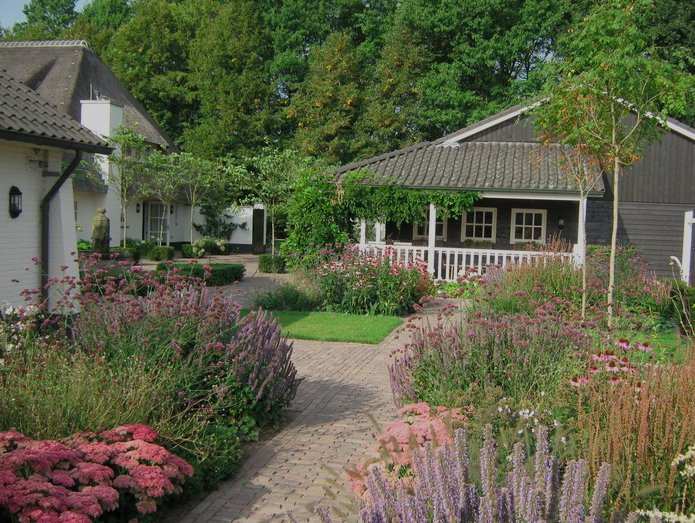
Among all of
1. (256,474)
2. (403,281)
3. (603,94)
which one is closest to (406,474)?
(256,474)

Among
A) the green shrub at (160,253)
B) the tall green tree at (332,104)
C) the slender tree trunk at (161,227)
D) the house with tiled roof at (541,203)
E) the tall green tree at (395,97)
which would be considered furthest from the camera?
the tall green tree at (332,104)

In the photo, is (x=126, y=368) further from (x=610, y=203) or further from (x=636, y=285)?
(x=610, y=203)

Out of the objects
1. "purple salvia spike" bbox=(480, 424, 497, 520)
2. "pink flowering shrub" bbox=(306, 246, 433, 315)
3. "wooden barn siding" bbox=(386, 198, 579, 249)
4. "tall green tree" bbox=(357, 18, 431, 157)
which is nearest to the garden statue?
"wooden barn siding" bbox=(386, 198, 579, 249)

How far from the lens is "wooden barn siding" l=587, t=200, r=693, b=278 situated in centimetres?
1969

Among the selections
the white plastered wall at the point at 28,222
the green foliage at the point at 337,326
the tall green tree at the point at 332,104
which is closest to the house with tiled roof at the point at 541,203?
the green foliage at the point at 337,326

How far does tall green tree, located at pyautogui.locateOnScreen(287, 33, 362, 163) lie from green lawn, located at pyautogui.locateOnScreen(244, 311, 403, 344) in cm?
2074

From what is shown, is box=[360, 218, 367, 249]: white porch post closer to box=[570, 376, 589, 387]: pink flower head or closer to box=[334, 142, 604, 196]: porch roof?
box=[334, 142, 604, 196]: porch roof

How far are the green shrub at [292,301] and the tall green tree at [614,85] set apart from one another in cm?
575

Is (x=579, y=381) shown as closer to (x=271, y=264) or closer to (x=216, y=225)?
(x=271, y=264)

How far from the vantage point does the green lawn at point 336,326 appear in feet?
34.6

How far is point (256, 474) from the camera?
193 inches

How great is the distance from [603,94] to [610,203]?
11281 mm

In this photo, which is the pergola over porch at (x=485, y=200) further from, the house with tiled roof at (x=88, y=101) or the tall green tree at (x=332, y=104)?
the tall green tree at (x=332, y=104)

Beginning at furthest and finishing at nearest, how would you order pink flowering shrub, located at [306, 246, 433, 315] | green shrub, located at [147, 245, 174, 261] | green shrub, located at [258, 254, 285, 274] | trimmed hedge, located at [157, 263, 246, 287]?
1. green shrub, located at [147, 245, 174, 261]
2. green shrub, located at [258, 254, 285, 274]
3. trimmed hedge, located at [157, 263, 246, 287]
4. pink flowering shrub, located at [306, 246, 433, 315]
